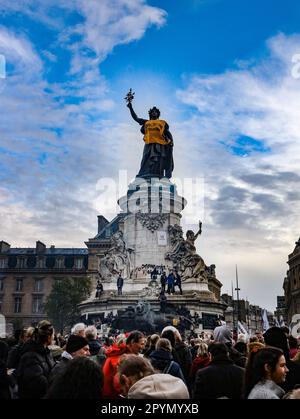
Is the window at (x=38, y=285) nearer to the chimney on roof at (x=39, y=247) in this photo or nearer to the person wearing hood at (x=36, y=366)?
the chimney on roof at (x=39, y=247)

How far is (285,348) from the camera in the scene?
265 inches

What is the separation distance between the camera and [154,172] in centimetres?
4228

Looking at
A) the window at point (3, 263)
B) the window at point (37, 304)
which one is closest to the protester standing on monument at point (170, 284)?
the window at point (37, 304)

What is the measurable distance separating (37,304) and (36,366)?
7052cm

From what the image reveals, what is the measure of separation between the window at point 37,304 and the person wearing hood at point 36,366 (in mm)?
68198

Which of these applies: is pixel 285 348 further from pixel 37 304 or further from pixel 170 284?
pixel 37 304

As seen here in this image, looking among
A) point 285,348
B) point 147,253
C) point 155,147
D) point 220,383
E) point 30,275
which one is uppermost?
point 155,147

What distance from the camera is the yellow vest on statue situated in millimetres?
42750

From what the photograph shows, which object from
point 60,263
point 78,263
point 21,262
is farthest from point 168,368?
point 21,262

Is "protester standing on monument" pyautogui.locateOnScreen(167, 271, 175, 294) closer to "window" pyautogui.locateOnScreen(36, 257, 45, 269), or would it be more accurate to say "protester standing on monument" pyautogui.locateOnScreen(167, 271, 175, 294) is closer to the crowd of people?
the crowd of people

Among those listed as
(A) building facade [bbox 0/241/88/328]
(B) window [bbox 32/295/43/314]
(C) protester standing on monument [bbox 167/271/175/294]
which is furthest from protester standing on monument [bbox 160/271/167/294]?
(B) window [bbox 32/295/43/314]

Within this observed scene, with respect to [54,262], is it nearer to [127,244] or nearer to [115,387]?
[127,244]
